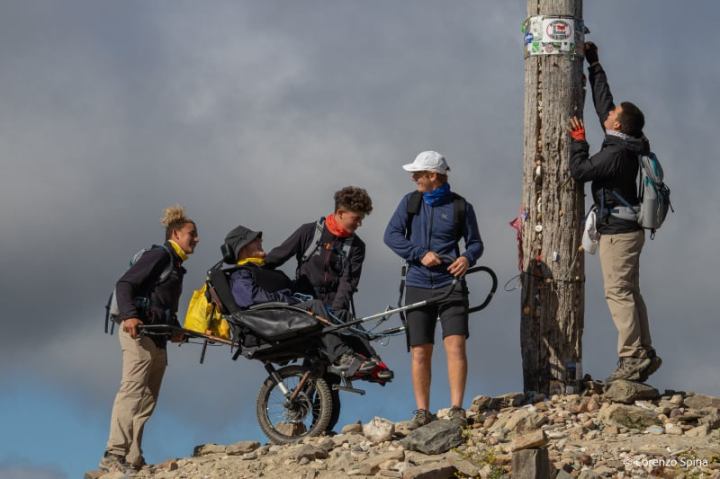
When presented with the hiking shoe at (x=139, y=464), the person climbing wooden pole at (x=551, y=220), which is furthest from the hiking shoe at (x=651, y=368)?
the hiking shoe at (x=139, y=464)

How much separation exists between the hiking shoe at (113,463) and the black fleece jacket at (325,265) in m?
2.36

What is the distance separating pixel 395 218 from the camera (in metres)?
12.5

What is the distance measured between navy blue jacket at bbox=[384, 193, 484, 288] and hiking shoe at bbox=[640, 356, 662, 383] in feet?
7.35

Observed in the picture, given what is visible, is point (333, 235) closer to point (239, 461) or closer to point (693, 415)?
point (239, 461)

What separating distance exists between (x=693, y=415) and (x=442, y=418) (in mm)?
2416

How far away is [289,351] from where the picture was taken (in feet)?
41.8

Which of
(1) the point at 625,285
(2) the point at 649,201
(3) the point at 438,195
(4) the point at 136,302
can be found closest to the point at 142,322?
(4) the point at 136,302

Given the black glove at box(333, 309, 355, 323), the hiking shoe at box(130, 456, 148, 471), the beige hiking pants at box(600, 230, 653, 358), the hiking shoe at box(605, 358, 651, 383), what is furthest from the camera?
the hiking shoe at box(605, 358, 651, 383)

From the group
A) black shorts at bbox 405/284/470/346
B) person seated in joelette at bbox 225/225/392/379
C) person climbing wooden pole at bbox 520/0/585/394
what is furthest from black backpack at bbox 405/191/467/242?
person climbing wooden pole at bbox 520/0/585/394

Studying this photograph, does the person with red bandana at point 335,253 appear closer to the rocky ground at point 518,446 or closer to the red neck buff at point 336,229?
the red neck buff at point 336,229

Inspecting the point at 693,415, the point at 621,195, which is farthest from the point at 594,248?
the point at 693,415

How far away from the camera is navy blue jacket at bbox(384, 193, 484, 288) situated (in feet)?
40.2

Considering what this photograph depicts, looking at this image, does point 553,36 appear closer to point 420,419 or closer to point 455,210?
point 455,210

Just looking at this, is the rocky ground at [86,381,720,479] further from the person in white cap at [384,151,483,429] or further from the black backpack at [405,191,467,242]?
the black backpack at [405,191,467,242]
